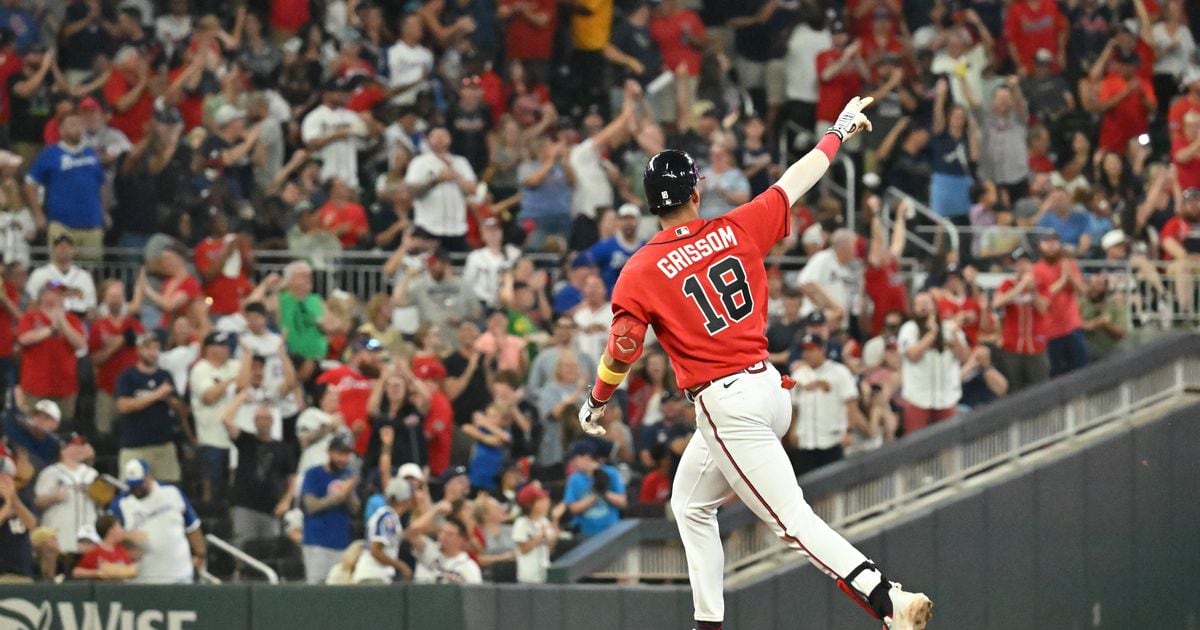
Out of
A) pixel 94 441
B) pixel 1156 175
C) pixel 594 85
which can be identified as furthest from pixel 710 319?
pixel 594 85

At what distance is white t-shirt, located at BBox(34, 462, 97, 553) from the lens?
14141 millimetres

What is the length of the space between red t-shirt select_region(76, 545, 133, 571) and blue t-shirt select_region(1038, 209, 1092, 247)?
827 centimetres

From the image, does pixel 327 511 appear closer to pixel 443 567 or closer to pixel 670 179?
pixel 443 567

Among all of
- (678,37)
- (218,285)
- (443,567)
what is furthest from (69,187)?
(678,37)

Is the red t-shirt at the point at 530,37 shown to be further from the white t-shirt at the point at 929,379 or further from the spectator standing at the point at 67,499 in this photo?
the spectator standing at the point at 67,499

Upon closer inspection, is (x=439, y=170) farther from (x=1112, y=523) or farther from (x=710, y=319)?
(x=710, y=319)

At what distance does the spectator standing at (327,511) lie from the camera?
13977mm

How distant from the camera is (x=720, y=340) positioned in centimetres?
873

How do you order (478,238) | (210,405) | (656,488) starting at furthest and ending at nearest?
(478,238)
(210,405)
(656,488)

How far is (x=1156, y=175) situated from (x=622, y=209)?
4.66 metres

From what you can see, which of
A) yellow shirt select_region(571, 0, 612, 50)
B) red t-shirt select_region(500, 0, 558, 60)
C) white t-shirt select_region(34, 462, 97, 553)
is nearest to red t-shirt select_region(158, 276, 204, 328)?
white t-shirt select_region(34, 462, 97, 553)

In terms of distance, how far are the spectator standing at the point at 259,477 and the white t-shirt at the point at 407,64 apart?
16.3 feet

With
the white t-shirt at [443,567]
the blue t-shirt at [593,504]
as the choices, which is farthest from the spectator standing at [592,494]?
the white t-shirt at [443,567]

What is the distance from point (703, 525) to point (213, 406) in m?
6.96
